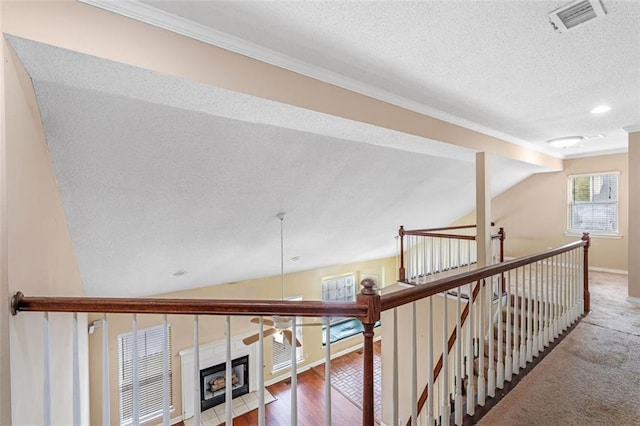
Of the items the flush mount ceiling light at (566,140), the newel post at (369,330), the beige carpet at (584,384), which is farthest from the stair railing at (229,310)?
the flush mount ceiling light at (566,140)

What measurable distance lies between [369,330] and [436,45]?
1.78 meters

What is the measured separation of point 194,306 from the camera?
132 cm

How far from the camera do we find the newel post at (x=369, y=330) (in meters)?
1.25

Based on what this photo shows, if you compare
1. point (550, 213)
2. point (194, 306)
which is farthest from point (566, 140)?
point (194, 306)

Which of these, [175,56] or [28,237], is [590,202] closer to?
[175,56]

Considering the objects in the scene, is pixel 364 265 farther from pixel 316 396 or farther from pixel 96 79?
pixel 96 79

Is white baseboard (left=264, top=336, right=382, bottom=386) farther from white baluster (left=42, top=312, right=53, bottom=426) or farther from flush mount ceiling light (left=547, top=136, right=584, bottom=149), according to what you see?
white baluster (left=42, top=312, right=53, bottom=426)

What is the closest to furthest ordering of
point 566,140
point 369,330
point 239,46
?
point 369,330 < point 239,46 < point 566,140

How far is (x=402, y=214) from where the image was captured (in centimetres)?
577

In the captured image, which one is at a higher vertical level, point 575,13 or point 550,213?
point 575,13

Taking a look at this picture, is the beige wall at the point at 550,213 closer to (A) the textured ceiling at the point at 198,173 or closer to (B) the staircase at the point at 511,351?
(A) the textured ceiling at the point at 198,173

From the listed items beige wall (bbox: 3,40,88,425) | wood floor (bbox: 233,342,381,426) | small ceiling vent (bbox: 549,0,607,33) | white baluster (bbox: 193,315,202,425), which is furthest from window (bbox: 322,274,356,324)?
small ceiling vent (bbox: 549,0,607,33)

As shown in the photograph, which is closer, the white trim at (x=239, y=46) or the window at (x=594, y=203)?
the white trim at (x=239, y=46)

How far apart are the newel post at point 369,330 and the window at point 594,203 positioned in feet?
22.8
